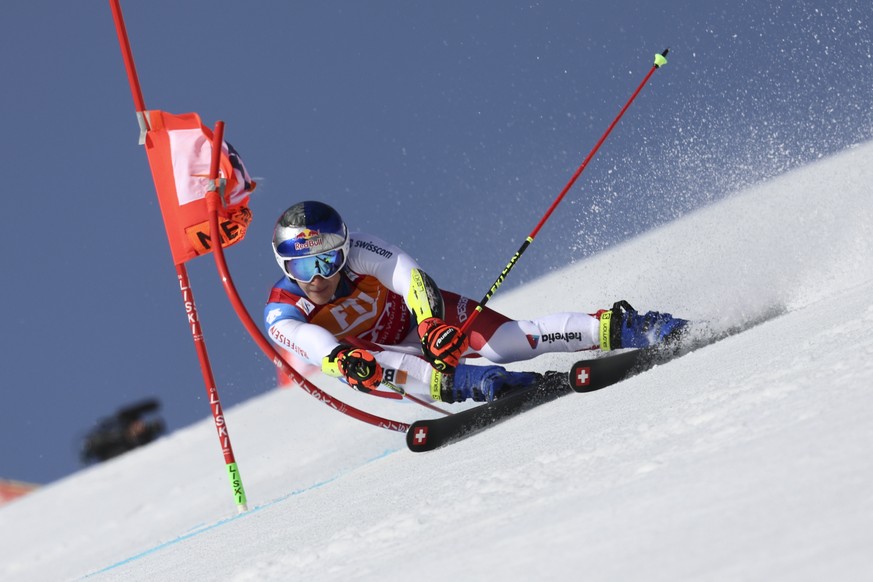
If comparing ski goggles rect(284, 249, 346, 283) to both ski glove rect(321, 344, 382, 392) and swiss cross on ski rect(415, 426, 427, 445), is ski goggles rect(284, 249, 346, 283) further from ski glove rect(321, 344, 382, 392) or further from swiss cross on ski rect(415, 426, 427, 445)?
swiss cross on ski rect(415, 426, 427, 445)

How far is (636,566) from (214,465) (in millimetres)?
7306

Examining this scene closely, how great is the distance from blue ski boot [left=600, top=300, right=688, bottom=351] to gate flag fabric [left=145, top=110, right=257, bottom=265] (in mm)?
1774

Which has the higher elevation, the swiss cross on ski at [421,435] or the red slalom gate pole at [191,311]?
the red slalom gate pole at [191,311]

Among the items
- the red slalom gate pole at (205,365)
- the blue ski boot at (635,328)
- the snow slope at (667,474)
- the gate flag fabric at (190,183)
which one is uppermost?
the gate flag fabric at (190,183)

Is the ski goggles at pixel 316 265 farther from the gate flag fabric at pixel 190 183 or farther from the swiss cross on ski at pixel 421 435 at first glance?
the swiss cross on ski at pixel 421 435

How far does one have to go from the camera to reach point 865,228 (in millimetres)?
4855

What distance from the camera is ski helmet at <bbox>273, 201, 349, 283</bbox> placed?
16.2 ft

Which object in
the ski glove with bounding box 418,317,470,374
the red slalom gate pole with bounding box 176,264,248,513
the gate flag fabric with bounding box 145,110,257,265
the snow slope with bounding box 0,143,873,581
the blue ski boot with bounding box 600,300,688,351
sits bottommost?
the snow slope with bounding box 0,143,873,581

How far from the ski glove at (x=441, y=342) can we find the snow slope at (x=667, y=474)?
1.38ft

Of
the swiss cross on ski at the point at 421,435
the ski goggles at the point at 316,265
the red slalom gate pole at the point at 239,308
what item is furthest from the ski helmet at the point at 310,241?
the swiss cross on ski at the point at 421,435

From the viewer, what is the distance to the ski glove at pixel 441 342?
468 cm

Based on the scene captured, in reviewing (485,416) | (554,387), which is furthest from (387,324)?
(554,387)

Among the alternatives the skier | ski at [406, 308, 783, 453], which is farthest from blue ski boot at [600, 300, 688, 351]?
ski at [406, 308, 783, 453]

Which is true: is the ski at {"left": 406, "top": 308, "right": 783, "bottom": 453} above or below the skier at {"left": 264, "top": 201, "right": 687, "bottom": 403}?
below
